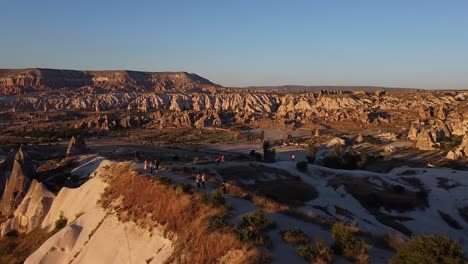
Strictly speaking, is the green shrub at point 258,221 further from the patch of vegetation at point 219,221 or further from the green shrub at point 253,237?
the green shrub at point 253,237

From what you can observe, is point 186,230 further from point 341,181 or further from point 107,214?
point 341,181

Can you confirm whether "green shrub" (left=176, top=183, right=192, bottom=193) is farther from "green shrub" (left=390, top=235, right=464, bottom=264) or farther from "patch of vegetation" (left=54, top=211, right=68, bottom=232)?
"green shrub" (left=390, top=235, right=464, bottom=264)

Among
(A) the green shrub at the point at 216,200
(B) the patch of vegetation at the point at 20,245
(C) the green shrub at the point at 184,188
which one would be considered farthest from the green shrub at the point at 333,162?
(A) the green shrub at the point at 216,200

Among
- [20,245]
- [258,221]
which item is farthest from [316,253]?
[20,245]

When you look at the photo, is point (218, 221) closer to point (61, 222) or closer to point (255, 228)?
point (255, 228)

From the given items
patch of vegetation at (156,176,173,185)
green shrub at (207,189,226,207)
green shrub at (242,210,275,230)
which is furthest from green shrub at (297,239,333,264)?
patch of vegetation at (156,176,173,185)
